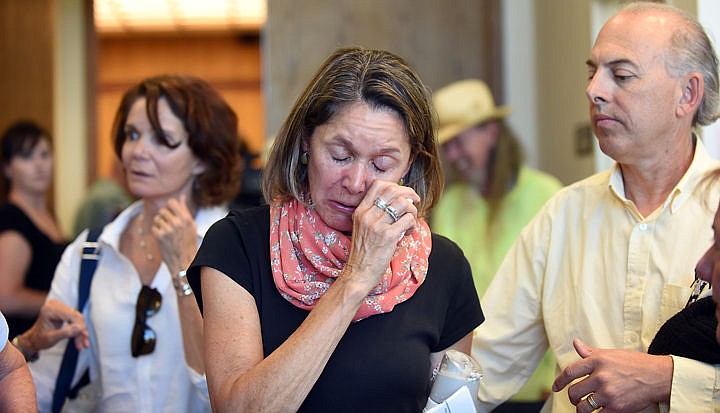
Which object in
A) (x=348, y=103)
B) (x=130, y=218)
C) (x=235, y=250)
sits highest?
(x=348, y=103)

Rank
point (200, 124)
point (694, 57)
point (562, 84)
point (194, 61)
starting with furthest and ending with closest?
point (194, 61) < point (562, 84) < point (200, 124) < point (694, 57)

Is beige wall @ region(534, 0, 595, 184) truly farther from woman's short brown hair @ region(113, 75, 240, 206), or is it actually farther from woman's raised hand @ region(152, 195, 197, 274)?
woman's raised hand @ region(152, 195, 197, 274)

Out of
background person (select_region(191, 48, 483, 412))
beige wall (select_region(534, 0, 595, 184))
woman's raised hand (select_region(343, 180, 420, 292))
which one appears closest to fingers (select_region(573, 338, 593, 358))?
background person (select_region(191, 48, 483, 412))

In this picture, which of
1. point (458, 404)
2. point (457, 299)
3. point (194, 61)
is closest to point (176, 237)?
point (457, 299)

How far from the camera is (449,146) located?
4113mm

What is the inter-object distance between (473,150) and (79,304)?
82.4 inches

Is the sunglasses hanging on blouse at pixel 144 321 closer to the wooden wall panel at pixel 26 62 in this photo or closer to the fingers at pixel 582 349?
the fingers at pixel 582 349

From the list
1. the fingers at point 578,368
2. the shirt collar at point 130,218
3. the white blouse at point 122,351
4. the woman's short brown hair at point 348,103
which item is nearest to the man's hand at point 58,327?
the white blouse at point 122,351

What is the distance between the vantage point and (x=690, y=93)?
216 cm

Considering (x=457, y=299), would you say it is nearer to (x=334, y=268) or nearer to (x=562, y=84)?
(x=334, y=268)

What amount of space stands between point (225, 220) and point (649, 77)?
3.49 feet

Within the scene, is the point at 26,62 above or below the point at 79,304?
above

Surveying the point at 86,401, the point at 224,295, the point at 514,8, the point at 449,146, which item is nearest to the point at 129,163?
the point at 86,401

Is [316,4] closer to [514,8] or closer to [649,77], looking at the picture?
[514,8]
